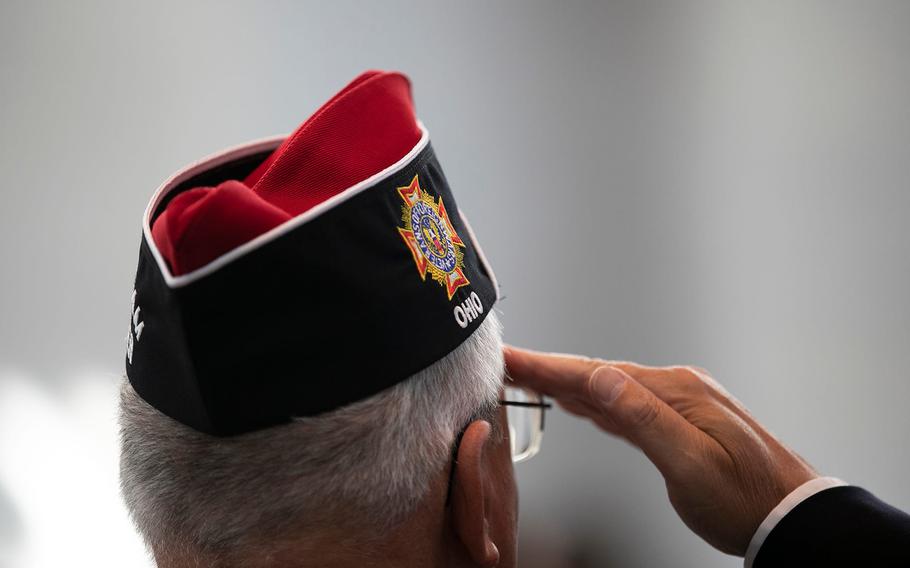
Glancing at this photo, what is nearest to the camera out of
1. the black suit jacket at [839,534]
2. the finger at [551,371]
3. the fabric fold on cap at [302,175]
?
the fabric fold on cap at [302,175]

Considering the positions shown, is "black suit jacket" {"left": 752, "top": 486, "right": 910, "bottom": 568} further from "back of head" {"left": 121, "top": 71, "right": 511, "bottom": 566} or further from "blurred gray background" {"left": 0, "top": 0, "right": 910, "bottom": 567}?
"back of head" {"left": 121, "top": 71, "right": 511, "bottom": 566}

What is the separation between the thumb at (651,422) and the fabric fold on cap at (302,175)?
34cm

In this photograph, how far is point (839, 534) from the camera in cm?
75

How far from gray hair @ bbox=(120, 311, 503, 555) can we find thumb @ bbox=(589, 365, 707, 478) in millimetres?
248

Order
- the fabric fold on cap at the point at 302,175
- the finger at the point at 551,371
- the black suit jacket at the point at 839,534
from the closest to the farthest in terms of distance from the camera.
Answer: the fabric fold on cap at the point at 302,175 → the black suit jacket at the point at 839,534 → the finger at the point at 551,371

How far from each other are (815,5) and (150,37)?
85 centimetres

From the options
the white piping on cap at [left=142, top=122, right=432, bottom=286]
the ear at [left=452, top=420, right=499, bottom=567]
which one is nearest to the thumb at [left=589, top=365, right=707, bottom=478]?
the ear at [left=452, top=420, right=499, bottom=567]

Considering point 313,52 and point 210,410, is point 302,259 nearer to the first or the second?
point 210,410

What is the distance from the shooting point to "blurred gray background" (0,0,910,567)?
897mm

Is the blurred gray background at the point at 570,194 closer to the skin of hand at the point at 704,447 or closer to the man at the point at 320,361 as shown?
the skin of hand at the point at 704,447

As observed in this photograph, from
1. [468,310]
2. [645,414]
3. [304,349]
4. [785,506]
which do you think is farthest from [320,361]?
[785,506]

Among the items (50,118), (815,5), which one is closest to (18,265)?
(50,118)

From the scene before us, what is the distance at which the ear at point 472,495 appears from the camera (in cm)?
58

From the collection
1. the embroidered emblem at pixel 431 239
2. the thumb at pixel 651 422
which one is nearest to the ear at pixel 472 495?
the embroidered emblem at pixel 431 239
